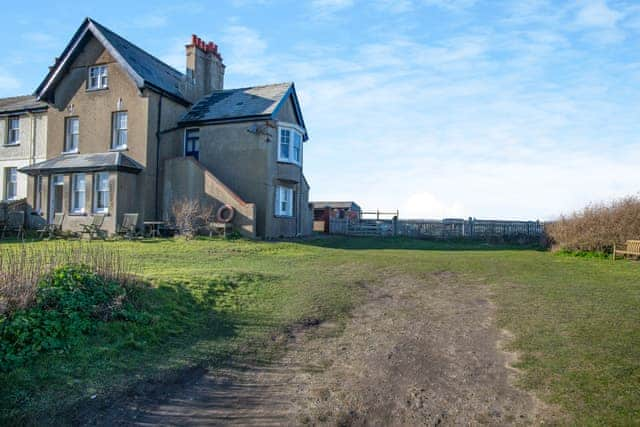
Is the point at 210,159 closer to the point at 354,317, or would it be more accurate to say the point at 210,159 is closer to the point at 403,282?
the point at 403,282

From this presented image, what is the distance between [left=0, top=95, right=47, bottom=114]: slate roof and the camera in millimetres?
29156

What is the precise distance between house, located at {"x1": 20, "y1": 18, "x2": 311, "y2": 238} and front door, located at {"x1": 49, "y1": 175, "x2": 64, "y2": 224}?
0.17ft

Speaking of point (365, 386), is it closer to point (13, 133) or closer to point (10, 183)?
point (10, 183)

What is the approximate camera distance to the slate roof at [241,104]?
25.1 meters

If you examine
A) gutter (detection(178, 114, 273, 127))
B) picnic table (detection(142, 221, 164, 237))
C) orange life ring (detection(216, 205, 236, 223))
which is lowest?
picnic table (detection(142, 221, 164, 237))

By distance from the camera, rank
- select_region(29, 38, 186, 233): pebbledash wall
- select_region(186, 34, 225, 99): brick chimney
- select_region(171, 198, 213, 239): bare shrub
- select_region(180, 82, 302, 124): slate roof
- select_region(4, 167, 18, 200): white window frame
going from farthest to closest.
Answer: select_region(4, 167, 18, 200): white window frame → select_region(186, 34, 225, 99): brick chimney → select_region(180, 82, 302, 124): slate roof → select_region(29, 38, 186, 233): pebbledash wall → select_region(171, 198, 213, 239): bare shrub

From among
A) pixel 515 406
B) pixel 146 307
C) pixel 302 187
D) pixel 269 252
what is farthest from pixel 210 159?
pixel 515 406

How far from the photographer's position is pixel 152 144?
81.4 feet

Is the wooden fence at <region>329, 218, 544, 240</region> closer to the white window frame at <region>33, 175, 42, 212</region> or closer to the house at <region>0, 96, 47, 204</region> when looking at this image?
the white window frame at <region>33, 175, 42, 212</region>

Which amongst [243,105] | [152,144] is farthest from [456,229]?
[152,144]

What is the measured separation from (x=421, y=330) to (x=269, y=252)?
10580mm

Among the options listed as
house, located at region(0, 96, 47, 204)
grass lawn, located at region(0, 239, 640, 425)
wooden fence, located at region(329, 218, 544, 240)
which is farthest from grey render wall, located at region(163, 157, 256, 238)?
wooden fence, located at region(329, 218, 544, 240)

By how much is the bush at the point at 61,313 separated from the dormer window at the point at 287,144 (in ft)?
58.3

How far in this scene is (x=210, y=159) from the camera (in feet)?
84.1
